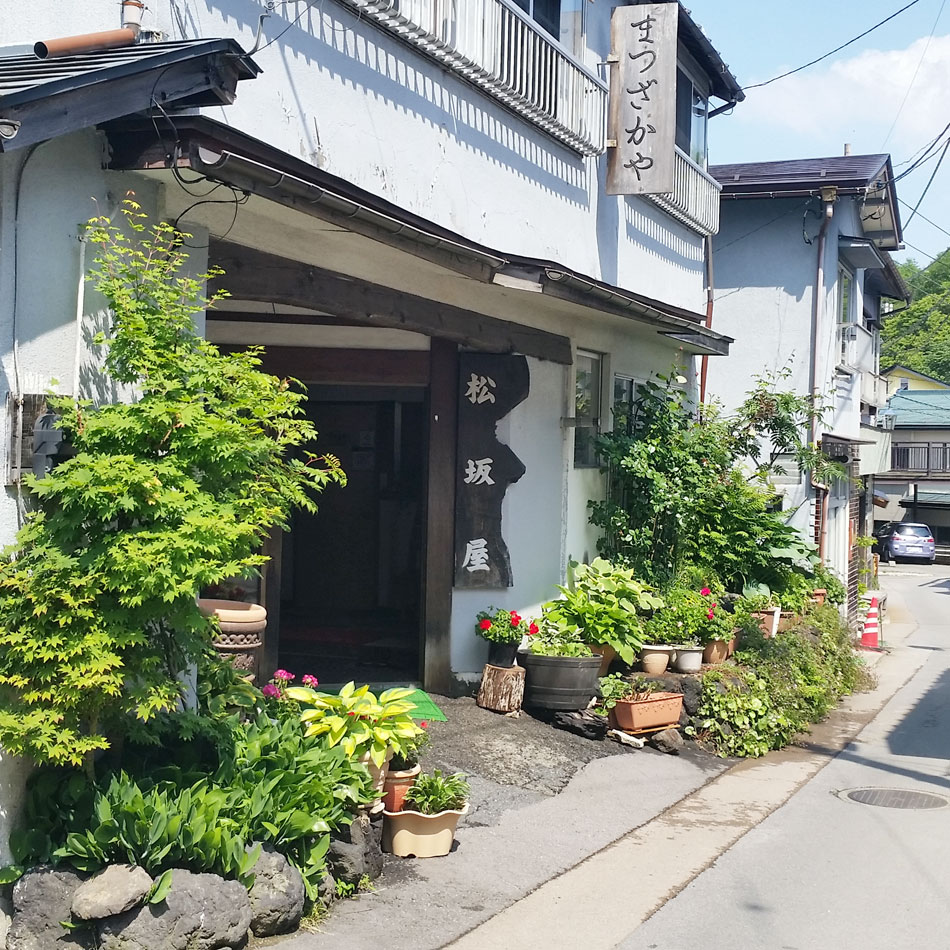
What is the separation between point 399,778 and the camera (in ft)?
22.7

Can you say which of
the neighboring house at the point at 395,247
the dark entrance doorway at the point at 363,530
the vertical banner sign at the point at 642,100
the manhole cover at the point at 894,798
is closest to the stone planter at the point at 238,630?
the neighboring house at the point at 395,247

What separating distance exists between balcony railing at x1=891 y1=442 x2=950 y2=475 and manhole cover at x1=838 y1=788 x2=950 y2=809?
4455cm

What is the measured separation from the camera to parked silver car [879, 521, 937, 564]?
47781 mm

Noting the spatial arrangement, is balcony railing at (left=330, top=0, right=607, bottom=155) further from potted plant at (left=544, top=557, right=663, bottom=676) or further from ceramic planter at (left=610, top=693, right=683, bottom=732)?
ceramic planter at (left=610, top=693, right=683, bottom=732)

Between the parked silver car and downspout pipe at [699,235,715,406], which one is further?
the parked silver car

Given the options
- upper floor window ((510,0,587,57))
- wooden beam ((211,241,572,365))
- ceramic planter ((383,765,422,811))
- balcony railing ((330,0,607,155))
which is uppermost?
upper floor window ((510,0,587,57))

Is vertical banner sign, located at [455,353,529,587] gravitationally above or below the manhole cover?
above

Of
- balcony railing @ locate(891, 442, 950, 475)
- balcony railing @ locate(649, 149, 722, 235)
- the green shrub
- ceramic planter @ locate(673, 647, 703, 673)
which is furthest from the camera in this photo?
balcony railing @ locate(891, 442, 950, 475)

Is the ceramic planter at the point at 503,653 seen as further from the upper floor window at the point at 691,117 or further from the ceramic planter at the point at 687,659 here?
the upper floor window at the point at 691,117

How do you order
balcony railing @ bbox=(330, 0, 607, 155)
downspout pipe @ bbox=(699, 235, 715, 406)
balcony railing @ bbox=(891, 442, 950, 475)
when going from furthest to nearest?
1. balcony railing @ bbox=(891, 442, 950, 475)
2. downspout pipe @ bbox=(699, 235, 715, 406)
3. balcony railing @ bbox=(330, 0, 607, 155)

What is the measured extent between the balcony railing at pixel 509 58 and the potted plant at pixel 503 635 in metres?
4.72

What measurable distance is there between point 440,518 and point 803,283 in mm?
12158

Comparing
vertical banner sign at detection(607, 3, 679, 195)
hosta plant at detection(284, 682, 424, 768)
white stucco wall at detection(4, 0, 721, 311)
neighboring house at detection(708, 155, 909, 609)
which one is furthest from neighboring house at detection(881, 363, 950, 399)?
hosta plant at detection(284, 682, 424, 768)

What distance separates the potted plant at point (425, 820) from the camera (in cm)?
693
